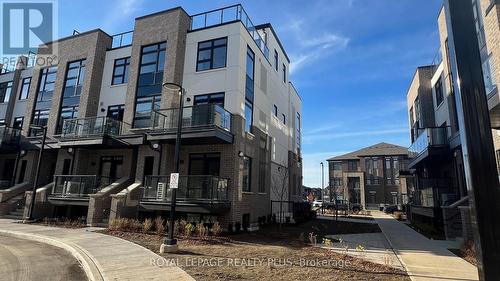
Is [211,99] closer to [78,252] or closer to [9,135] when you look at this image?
[78,252]

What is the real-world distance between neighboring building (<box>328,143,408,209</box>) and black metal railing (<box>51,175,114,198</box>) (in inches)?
2220

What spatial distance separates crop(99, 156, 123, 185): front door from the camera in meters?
21.6

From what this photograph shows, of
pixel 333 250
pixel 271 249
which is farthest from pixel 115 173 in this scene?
pixel 333 250

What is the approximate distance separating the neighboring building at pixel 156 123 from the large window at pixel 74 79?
0.29ft

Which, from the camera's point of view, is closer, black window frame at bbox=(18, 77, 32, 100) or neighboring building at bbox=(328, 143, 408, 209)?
black window frame at bbox=(18, 77, 32, 100)

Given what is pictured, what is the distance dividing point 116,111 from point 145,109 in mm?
3011

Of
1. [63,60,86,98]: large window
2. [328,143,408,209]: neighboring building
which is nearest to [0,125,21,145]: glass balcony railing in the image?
[63,60,86,98]: large window

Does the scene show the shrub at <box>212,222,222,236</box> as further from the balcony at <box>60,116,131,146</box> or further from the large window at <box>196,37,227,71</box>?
the large window at <box>196,37,227,71</box>

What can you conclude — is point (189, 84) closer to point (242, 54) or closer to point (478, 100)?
point (242, 54)

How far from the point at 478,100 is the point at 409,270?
22.3 feet

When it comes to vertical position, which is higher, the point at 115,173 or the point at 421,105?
the point at 421,105

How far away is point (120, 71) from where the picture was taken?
76.5 feet

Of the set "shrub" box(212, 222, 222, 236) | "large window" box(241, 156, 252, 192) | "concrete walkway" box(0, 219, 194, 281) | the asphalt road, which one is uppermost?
"large window" box(241, 156, 252, 192)

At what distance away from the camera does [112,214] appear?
681 inches
